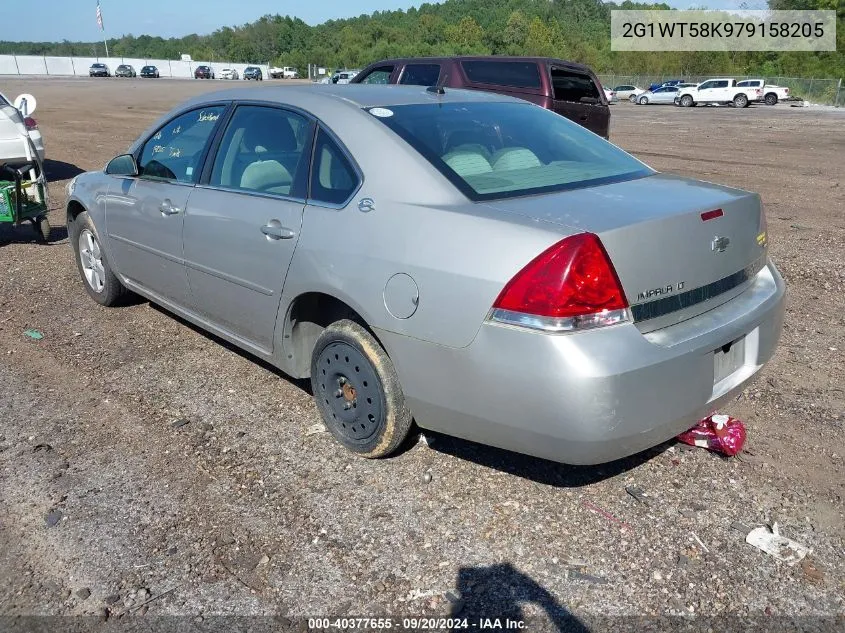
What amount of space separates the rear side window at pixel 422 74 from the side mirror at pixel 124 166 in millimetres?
7595

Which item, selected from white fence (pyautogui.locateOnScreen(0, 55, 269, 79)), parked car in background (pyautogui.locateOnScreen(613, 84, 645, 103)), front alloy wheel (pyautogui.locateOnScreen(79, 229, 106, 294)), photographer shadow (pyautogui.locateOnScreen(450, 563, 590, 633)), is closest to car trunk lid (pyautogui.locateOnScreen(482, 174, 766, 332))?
photographer shadow (pyautogui.locateOnScreen(450, 563, 590, 633))

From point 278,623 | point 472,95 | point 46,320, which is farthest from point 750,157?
point 278,623

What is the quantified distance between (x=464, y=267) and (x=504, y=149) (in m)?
1.05

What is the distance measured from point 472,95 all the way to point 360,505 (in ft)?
7.58

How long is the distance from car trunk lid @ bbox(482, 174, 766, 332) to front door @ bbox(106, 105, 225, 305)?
213 cm

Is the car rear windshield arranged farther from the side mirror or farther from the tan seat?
the side mirror

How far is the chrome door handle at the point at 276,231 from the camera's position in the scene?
3.35 meters

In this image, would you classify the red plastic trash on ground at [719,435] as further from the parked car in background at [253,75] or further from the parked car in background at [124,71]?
the parked car in background at [124,71]

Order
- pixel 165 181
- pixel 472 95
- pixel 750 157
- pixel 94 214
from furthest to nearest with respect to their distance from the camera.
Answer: pixel 750 157, pixel 94 214, pixel 165 181, pixel 472 95

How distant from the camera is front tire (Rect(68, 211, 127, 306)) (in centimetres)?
524

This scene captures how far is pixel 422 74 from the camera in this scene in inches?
458

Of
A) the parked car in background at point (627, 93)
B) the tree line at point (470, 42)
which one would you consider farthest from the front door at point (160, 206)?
the tree line at point (470, 42)

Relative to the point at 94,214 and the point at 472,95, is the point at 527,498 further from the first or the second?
the point at 94,214

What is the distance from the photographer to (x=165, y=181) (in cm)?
433
